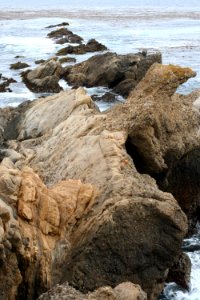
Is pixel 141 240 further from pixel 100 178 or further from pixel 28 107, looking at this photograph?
pixel 28 107

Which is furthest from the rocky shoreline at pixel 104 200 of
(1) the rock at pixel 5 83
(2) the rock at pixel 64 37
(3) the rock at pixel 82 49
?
(2) the rock at pixel 64 37

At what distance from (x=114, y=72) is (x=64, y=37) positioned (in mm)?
22457

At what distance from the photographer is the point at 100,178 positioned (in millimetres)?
10375

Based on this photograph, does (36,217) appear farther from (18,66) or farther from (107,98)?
(18,66)

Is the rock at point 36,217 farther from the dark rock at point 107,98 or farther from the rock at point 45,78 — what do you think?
the rock at point 45,78

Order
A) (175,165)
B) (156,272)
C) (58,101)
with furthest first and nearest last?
(58,101)
(175,165)
(156,272)

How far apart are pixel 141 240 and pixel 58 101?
835 cm

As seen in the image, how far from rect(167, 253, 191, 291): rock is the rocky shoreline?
22mm

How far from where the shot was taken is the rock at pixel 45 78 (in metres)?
30.8

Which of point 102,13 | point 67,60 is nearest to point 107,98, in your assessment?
point 67,60

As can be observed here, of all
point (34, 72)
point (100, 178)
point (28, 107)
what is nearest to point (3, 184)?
point (100, 178)

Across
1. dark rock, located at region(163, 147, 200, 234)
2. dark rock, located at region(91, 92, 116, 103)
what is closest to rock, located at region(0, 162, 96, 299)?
dark rock, located at region(163, 147, 200, 234)

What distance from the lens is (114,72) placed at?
31.6 metres

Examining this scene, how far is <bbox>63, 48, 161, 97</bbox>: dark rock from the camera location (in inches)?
1222
